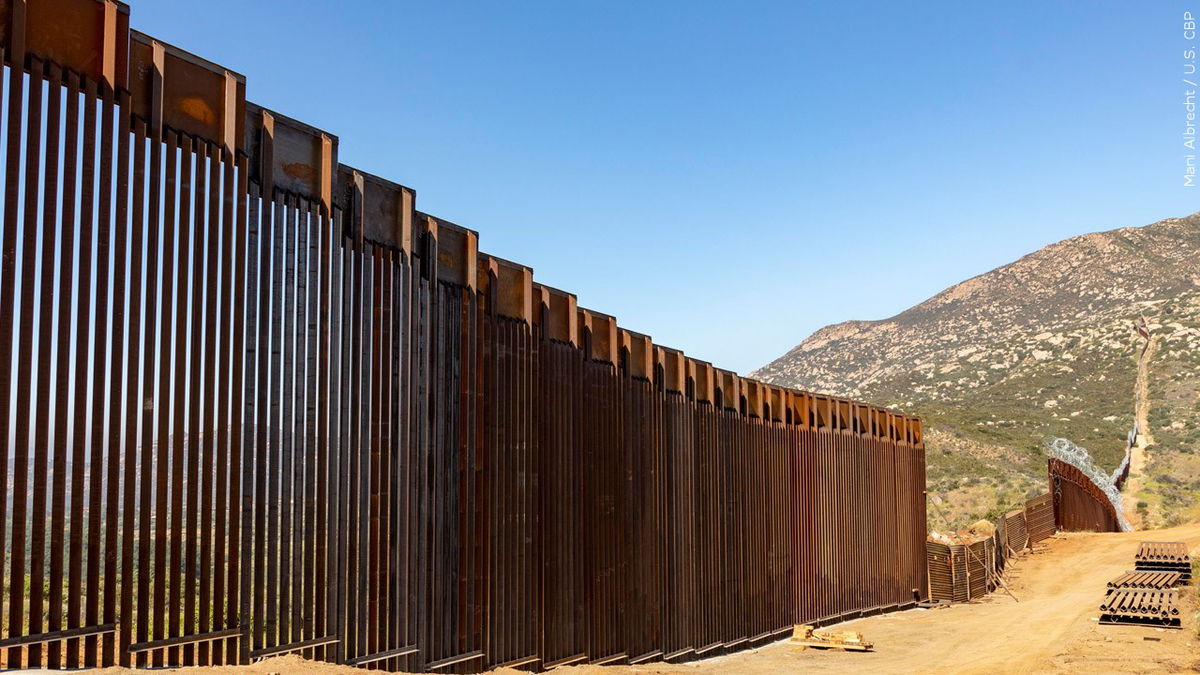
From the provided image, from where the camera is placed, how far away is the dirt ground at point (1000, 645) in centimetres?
1727

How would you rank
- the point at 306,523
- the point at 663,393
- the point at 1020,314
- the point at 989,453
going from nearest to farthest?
the point at 306,523, the point at 663,393, the point at 989,453, the point at 1020,314

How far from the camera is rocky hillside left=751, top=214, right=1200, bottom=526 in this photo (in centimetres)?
5459

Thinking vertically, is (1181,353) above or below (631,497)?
above

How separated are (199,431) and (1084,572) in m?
29.9

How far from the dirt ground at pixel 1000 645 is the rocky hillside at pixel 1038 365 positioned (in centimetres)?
1774

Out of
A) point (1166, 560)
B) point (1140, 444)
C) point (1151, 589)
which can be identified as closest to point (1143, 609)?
point (1151, 589)

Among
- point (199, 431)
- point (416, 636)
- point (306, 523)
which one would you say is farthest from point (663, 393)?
point (199, 431)

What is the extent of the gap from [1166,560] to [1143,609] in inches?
304

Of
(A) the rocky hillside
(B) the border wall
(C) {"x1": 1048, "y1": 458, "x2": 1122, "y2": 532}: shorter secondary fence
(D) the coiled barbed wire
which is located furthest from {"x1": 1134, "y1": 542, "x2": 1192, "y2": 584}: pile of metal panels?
(B) the border wall

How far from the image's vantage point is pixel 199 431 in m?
9.06

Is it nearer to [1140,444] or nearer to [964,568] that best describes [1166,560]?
[964,568]

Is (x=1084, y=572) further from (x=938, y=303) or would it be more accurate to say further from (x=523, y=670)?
(x=938, y=303)

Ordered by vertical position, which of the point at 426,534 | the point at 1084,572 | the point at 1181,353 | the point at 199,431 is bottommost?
the point at 1084,572

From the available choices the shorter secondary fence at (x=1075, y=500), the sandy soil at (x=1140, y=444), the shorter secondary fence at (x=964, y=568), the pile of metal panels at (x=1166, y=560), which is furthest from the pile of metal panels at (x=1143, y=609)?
the sandy soil at (x=1140, y=444)
